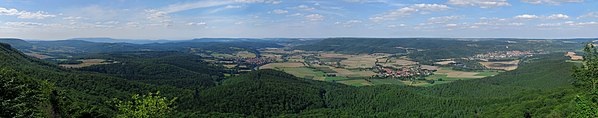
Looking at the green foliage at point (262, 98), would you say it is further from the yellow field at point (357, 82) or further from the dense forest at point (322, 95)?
the yellow field at point (357, 82)

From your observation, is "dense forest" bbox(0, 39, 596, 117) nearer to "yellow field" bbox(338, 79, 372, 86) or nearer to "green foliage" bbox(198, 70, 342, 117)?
"green foliage" bbox(198, 70, 342, 117)

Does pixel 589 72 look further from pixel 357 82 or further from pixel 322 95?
pixel 357 82

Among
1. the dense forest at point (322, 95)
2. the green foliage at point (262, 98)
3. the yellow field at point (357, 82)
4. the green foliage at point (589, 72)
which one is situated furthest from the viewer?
the yellow field at point (357, 82)

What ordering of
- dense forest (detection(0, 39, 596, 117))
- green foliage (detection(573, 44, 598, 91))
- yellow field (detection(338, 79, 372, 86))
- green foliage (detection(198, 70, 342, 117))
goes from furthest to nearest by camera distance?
yellow field (detection(338, 79, 372, 86)), green foliage (detection(198, 70, 342, 117)), dense forest (detection(0, 39, 596, 117)), green foliage (detection(573, 44, 598, 91))

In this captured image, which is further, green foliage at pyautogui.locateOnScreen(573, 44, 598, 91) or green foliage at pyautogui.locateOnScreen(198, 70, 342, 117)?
green foliage at pyautogui.locateOnScreen(198, 70, 342, 117)

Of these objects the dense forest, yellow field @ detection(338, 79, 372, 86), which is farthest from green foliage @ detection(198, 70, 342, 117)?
yellow field @ detection(338, 79, 372, 86)

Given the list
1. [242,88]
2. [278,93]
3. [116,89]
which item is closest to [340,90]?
[278,93]

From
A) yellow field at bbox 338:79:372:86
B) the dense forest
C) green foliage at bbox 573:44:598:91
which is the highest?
green foliage at bbox 573:44:598:91

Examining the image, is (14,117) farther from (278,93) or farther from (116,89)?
(278,93)

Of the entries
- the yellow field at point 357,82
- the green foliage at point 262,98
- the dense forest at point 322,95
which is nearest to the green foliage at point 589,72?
the dense forest at point 322,95

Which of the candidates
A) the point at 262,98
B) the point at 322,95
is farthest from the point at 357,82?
the point at 262,98

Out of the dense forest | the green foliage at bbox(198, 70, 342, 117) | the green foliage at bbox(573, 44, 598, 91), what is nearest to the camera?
the green foliage at bbox(573, 44, 598, 91)

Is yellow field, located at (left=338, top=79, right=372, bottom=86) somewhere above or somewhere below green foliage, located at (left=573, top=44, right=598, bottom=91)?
below
